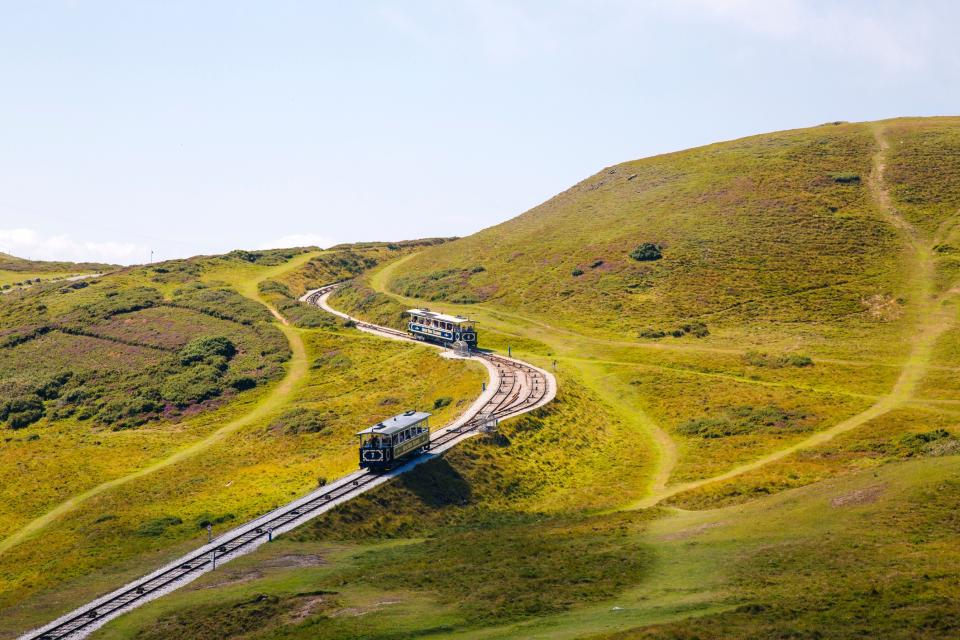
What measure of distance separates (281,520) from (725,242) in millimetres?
88719

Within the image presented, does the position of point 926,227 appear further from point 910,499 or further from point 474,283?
point 910,499

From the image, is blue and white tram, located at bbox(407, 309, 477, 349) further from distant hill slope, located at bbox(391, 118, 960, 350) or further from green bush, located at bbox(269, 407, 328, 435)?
green bush, located at bbox(269, 407, 328, 435)

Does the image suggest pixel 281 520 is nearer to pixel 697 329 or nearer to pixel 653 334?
pixel 653 334

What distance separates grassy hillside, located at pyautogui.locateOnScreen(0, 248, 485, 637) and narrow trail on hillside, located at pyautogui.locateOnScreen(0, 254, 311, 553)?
199mm

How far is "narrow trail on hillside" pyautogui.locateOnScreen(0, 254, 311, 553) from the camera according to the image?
5519cm

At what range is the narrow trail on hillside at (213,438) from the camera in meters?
55.2

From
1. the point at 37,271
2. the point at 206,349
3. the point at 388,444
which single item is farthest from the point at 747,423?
the point at 37,271

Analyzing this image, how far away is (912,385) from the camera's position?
247ft

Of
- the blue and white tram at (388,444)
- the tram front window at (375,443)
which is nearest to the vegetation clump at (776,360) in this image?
the blue and white tram at (388,444)

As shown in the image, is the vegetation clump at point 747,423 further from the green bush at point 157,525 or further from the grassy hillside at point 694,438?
the green bush at point 157,525

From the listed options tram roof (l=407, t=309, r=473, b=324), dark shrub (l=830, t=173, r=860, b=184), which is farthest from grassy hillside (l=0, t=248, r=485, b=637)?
dark shrub (l=830, t=173, r=860, b=184)

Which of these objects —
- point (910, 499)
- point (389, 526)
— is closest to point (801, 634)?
point (910, 499)

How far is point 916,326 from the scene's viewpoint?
305ft

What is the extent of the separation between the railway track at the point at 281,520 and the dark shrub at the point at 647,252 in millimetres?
44291
